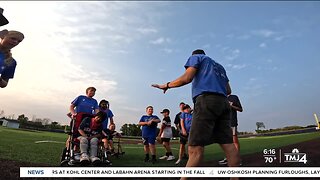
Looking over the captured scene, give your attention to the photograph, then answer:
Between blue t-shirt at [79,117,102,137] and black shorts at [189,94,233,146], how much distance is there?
356 cm

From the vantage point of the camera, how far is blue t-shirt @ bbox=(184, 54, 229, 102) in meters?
3.48

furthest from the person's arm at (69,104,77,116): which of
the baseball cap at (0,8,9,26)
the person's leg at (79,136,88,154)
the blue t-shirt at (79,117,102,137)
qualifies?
the baseball cap at (0,8,9,26)

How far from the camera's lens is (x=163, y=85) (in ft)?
12.0

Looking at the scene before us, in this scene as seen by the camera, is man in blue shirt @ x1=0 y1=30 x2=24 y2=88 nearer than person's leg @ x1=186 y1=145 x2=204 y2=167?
Yes

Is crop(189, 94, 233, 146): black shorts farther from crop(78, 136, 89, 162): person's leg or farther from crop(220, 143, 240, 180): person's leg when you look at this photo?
crop(78, 136, 89, 162): person's leg

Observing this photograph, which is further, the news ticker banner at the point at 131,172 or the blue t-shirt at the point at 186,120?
the blue t-shirt at the point at 186,120

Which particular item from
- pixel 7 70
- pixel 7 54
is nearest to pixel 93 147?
pixel 7 70

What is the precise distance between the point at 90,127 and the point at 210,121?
150 inches

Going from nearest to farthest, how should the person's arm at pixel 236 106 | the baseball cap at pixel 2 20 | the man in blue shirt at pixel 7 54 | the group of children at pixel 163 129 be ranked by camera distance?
the baseball cap at pixel 2 20
the man in blue shirt at pixel 7 54
the person's arm at pixel 236 106
the group of children at pixel 163 129

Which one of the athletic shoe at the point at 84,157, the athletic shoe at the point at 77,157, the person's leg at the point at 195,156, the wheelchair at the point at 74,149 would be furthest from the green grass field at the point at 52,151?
the person's leg at the point at 195,156

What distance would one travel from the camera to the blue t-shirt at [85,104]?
728cm

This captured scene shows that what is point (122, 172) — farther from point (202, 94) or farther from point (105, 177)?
point (202, 94)

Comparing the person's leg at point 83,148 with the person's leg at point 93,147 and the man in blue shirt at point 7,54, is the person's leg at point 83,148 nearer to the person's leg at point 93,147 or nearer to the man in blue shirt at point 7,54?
the person's leg at point 93,147

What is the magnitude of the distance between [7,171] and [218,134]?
12.0 ft
